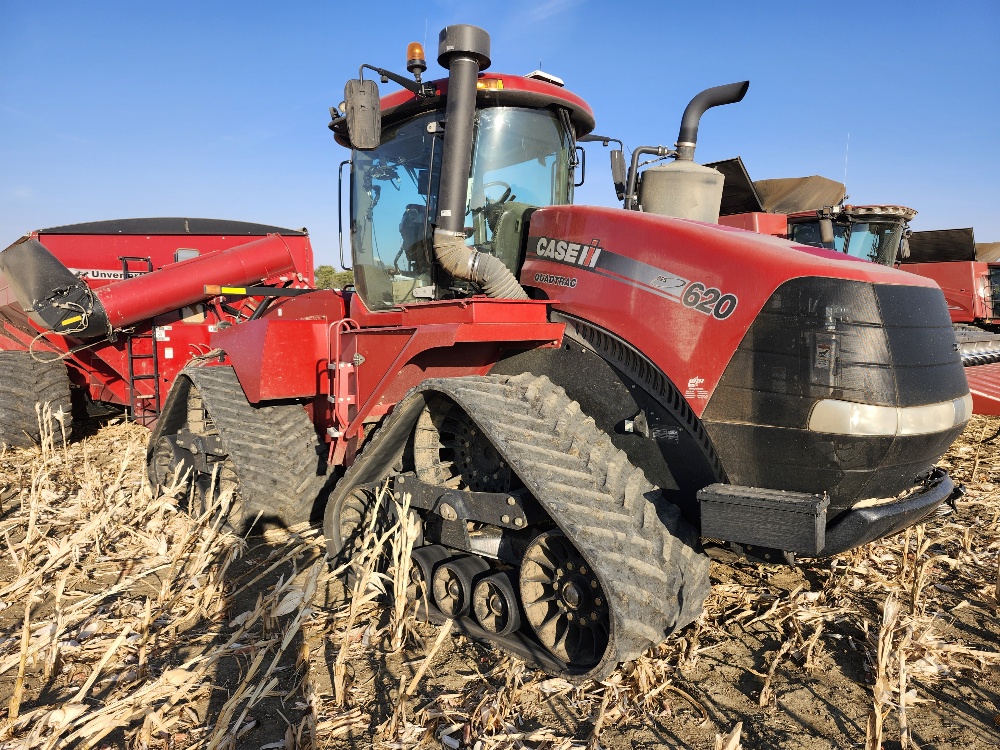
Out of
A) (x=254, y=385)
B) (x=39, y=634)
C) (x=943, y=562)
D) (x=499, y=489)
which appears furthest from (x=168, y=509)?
(x=943, y=562)

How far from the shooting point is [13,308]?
7.50 m

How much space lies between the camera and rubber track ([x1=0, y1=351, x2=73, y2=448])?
22.9 ft

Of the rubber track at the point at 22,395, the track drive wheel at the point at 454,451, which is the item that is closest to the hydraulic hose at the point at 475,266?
the track drive wheel at the point at 454,451

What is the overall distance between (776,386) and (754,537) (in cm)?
55

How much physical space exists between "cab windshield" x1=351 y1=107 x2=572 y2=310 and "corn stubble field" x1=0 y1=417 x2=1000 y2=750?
146 cm

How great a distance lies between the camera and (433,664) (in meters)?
3.08

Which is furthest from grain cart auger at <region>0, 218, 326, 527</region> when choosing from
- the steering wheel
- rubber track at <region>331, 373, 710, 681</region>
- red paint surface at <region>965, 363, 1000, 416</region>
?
red paint surface at <region>965, 363, 1000, 416</region>

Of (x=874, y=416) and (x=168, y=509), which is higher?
(x=874, y=416)

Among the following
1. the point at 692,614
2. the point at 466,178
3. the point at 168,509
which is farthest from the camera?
the point at 168,509

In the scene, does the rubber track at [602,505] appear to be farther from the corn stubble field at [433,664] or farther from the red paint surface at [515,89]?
the red paint surface at [515,89]

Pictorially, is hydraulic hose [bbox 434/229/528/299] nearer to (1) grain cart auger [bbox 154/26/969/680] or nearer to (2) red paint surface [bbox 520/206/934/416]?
(1) grain cart auger [bbox 154/26/969/680]

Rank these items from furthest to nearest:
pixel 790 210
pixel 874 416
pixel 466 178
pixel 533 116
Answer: pixel 790 210 → pixel 533 116 → pixel 466 178 → pixel 874 416

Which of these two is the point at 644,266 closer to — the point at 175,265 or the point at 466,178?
the point at 466,178

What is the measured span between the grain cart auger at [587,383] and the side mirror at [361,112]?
11mm
